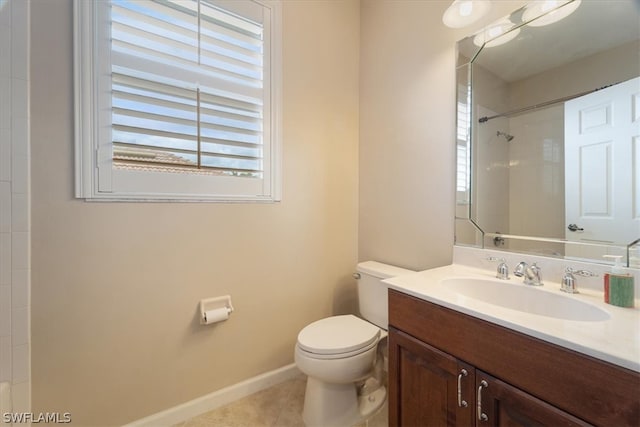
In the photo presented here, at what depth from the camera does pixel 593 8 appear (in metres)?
1.05

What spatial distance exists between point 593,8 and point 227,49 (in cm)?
163

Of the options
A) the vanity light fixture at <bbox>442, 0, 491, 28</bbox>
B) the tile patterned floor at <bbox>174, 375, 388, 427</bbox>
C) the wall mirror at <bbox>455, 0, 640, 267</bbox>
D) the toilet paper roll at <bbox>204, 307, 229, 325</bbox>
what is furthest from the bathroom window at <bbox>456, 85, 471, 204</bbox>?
the toilet paper roll at <bbox>204, 307, 229, 325</bbox>

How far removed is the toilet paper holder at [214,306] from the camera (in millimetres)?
1455

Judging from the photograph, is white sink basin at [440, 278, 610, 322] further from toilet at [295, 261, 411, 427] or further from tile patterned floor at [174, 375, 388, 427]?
tile patterned floor at [174, 375, 388, 427]

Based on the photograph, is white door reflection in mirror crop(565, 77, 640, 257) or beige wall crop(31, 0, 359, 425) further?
beige wall crop(31, 0, 359, 425)

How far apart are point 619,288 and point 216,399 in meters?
1.84

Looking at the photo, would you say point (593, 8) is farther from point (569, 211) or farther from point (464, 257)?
point (464, 257)

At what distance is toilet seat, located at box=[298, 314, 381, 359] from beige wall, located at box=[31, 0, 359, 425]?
15.0 inches

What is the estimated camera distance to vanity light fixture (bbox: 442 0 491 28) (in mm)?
1267

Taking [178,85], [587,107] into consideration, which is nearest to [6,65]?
[178,85]

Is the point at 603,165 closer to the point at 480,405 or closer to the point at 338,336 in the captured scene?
the point at 480,405

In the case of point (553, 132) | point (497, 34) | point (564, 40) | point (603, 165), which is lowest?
point (603, 165)

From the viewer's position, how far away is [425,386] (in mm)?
1003

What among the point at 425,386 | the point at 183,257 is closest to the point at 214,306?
the point at 183,257
